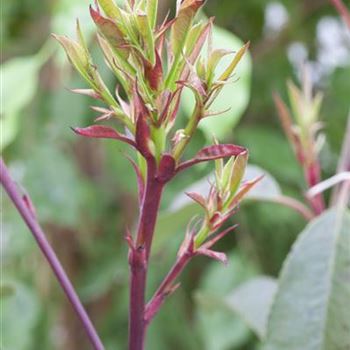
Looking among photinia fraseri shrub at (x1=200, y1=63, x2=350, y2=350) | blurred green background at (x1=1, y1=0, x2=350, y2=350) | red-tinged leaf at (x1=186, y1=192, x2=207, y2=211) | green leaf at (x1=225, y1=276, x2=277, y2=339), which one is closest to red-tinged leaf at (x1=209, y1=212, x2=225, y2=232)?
red-tinged leaf at (x1=186, y1=192, x2=207, y2=211)

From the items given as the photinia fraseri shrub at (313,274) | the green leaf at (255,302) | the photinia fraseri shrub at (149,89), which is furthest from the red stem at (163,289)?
the green leaf at (255,302)

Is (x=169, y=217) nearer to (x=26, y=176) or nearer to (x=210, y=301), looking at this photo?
(x=210, y=301)

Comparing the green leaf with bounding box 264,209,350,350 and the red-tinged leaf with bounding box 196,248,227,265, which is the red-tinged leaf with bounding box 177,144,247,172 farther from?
the green leaf with bounding box 264,209,350,350

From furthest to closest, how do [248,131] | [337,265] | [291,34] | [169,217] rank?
[291,34] < [248,131] < [169,217] < [337,265]

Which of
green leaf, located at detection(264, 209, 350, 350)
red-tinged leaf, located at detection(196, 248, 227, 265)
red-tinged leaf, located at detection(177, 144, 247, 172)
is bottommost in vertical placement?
green leaf, located at detection(264, 209, 350, 350)

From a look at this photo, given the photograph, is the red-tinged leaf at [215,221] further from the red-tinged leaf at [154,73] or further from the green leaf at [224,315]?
the green leaf at [224,315]

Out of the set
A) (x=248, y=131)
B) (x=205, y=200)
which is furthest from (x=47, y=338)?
(x=205, y=200)

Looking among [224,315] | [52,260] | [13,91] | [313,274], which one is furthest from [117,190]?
[52,260]
